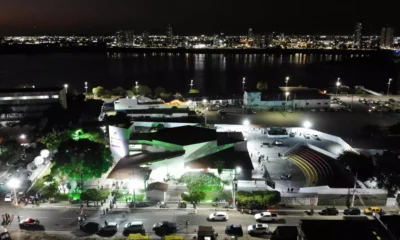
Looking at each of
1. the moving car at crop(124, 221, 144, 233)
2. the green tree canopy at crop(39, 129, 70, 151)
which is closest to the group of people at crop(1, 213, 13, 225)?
the moving car at crop(124, 221, 144, 233)

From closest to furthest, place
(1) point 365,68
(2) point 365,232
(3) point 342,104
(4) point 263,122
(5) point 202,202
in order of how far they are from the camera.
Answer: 1. (2) point 365,232
2. (5) point 202,202
3. (4) point 263,122
4. (3) point 342,104
5. (1) point 365,68

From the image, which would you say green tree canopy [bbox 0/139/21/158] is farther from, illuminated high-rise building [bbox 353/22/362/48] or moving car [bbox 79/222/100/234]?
illuminated high-rise building [bbox 353/22/362/48]

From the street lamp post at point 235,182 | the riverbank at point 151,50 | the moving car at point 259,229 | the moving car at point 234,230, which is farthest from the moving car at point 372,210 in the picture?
the riverbank at point 151,50

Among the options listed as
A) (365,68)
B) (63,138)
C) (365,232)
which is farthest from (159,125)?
(365,68)

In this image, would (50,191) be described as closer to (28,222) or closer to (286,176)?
(28,222)

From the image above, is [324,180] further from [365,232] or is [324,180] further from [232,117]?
[232,117]

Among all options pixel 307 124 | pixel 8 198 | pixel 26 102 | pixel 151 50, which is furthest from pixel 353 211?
pixel 151 50
